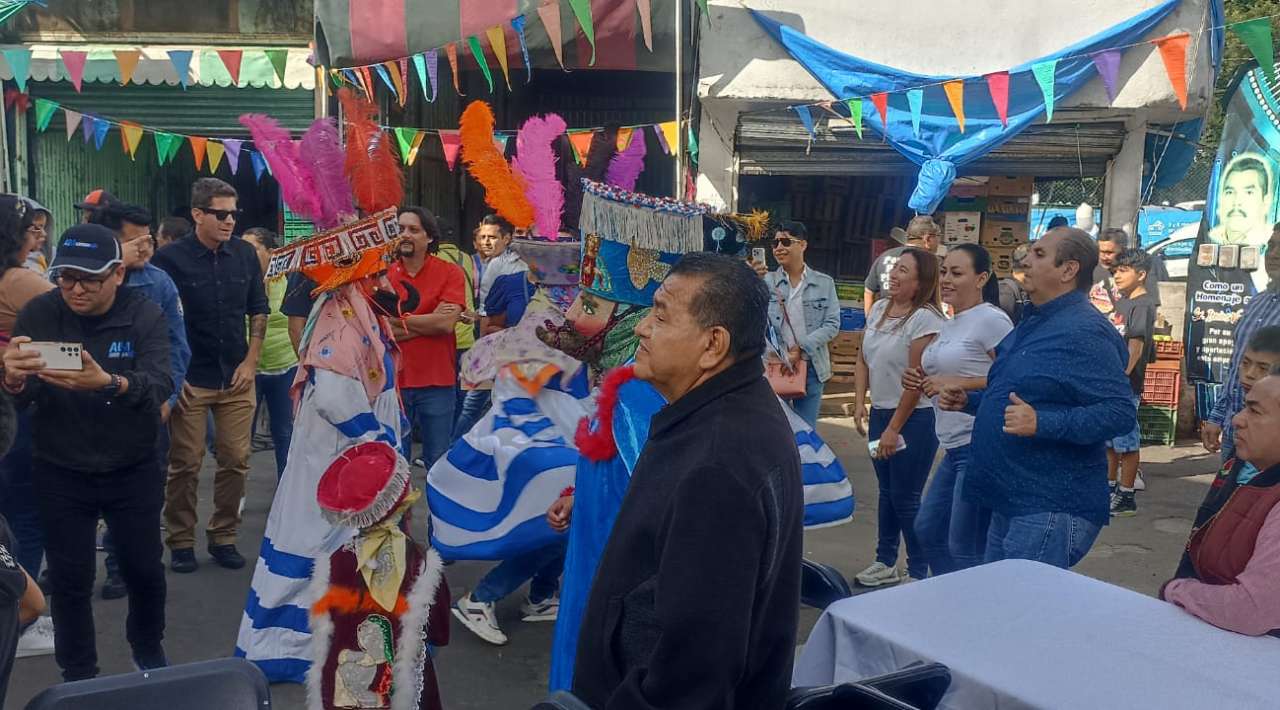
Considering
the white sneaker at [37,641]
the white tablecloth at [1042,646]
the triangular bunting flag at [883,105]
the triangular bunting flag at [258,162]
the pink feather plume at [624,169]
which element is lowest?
the white sneaker at [37,641]

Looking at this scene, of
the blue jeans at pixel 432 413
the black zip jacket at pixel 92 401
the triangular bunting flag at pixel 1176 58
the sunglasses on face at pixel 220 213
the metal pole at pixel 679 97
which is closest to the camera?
the black zip jacket at pixel 92 401

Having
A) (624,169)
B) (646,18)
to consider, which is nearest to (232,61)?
(646,18)

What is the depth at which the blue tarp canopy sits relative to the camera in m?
9.08

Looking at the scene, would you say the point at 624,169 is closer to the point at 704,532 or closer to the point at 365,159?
the point at 365,159

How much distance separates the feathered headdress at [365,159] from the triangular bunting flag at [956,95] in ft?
19.6

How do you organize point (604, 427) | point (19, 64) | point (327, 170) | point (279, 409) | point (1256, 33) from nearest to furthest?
point (604, 427)
point (327, 170)
point (279, 409)
point (1256, 33)
point (19, 64)

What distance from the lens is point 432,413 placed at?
5766 mm

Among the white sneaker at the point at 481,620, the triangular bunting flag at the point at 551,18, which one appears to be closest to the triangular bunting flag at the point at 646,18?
the triangular bunting flag at the point at 551,18

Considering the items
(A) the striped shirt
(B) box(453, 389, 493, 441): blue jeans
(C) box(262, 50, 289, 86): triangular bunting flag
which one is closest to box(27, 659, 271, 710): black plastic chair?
(A) the striped shirt

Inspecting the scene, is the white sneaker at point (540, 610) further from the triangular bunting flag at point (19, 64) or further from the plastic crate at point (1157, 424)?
the triangular bunting flag at point (19, 64)

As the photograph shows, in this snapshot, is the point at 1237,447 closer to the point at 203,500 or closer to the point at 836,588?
the point at 836,588

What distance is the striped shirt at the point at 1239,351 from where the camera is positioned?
16.1ft

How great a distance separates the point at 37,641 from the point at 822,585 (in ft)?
11.4

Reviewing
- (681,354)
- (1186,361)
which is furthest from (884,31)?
(681,354)
